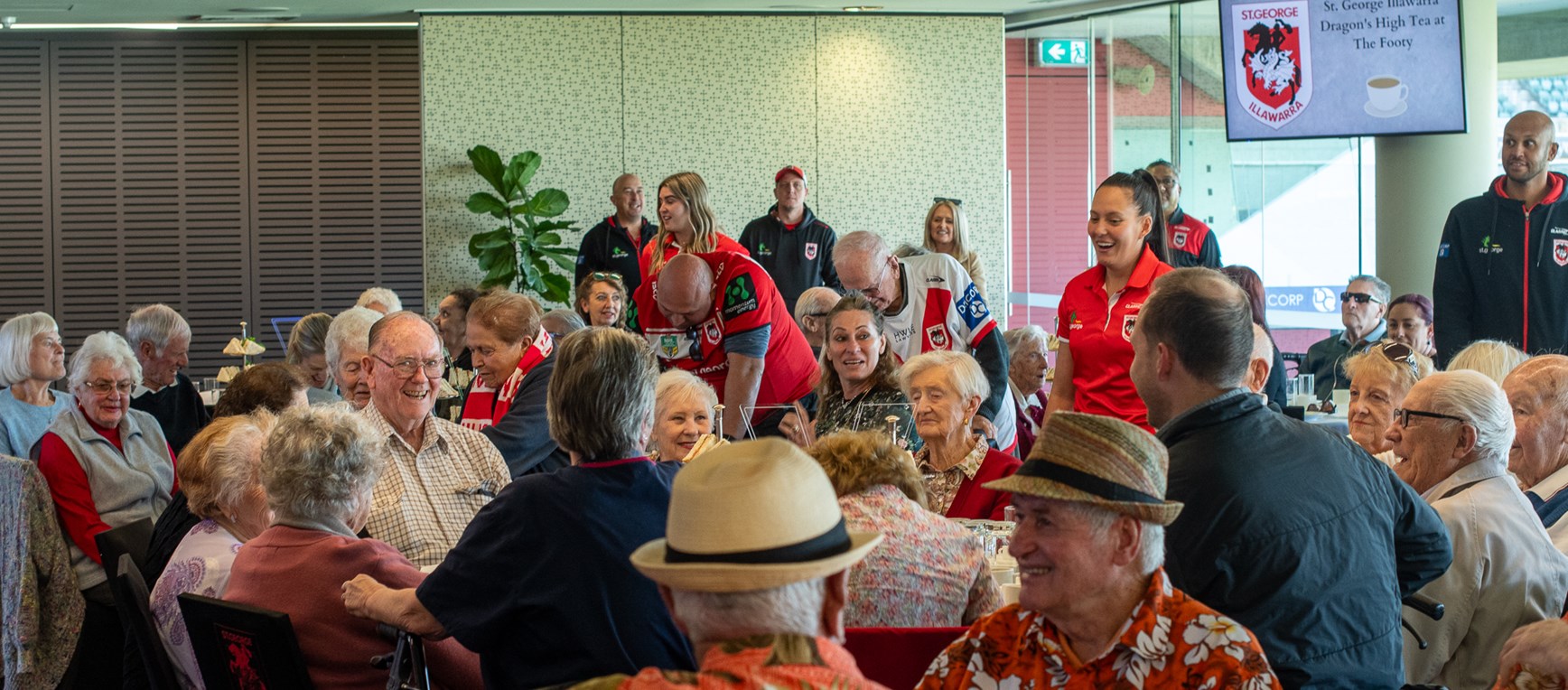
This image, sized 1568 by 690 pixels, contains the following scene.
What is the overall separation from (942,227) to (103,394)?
455 centimetres

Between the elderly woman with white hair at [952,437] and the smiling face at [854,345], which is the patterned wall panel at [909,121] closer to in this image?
the smiling face at [854,345]

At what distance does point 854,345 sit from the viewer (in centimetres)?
495

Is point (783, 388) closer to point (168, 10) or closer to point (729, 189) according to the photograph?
point (729, 189)

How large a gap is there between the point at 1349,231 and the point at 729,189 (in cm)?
449

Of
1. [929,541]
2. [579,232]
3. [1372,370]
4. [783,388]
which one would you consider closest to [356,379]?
[783,388]

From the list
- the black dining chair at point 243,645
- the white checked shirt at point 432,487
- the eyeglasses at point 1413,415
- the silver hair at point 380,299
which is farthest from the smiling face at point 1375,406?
the silver hair at point 380,299

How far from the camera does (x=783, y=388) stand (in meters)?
5.90

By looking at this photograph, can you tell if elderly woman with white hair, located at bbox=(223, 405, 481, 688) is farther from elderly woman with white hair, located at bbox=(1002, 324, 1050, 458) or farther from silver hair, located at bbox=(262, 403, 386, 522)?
elderly woman with white hair, located at bbox=(1002, 324, 1050, 458)

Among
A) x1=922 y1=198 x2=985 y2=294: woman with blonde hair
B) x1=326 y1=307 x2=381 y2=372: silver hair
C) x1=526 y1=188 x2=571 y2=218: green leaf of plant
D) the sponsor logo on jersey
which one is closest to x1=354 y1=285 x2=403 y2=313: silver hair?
x1=326 y1=307 x2=381 y2=372: silver hair

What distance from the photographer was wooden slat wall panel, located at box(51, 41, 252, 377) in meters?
11.6

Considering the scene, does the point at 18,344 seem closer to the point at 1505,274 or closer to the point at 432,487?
the point at 432,487

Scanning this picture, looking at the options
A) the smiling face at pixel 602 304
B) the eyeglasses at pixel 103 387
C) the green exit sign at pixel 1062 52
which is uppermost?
the green exit sign at pixel 1062 52

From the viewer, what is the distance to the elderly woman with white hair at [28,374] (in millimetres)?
5742

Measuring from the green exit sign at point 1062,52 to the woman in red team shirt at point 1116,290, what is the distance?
21.6ft
